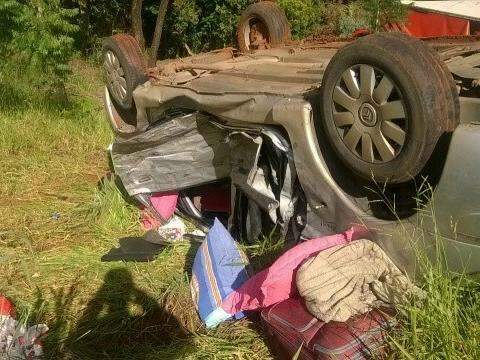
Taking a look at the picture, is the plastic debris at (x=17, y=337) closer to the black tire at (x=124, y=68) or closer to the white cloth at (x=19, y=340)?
the white cloth at (x=19, y=340)

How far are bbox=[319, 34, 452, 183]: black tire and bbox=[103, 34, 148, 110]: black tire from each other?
6.79 feet

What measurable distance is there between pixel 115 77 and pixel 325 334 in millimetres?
2991

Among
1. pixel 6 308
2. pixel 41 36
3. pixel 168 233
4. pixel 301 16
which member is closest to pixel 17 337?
A: pixel 6 308

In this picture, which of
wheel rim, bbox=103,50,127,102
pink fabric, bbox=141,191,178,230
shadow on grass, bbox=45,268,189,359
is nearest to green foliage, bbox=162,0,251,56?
wheel rim, bbox=103,50,127,102

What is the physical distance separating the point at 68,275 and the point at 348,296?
2.02 m

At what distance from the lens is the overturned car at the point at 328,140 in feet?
7.42

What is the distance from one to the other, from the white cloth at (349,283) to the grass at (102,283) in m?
0.13

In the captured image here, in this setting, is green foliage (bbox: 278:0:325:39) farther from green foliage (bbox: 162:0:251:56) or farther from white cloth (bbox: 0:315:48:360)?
white cloth (bbox: 0:315:48:360)

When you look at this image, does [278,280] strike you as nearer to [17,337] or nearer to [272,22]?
[17,337]

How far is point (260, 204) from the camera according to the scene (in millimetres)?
3139

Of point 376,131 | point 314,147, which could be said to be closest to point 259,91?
point 314,147

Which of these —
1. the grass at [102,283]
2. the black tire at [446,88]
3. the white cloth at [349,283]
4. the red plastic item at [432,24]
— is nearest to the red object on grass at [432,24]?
the red plastic item at [432,24]

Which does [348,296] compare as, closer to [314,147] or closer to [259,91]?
[314,147]

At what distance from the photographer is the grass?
222cm
